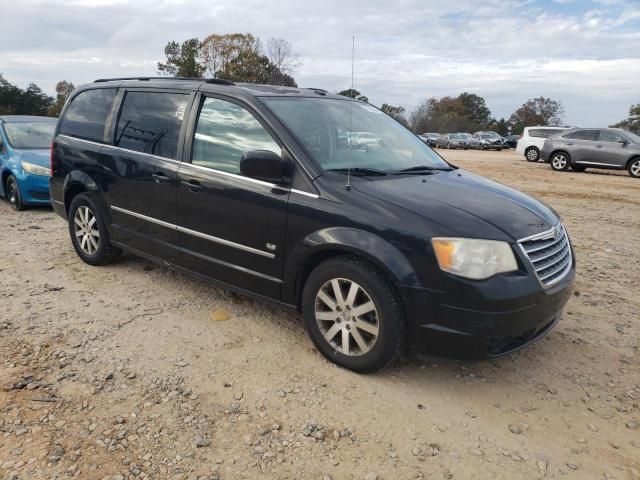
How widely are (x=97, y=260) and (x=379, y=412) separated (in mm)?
3531

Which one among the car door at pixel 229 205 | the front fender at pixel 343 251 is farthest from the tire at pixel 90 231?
the front fender at pixel 343 251

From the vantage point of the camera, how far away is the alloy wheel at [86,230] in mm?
5074

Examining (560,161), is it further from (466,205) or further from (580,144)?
(466,205)

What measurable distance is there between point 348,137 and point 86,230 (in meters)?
3.05

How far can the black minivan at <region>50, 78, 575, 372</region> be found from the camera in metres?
2.85

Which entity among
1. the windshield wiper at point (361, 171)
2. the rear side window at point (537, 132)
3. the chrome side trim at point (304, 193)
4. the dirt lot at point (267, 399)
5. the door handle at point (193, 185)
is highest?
the rear side window at point (537, 132)

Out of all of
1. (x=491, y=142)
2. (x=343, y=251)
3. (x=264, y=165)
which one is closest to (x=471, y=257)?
(x=343, y=251)

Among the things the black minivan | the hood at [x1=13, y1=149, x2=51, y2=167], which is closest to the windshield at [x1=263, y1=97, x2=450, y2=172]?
the black minivan

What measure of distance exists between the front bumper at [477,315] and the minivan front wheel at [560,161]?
16354mm

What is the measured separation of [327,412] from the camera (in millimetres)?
2855

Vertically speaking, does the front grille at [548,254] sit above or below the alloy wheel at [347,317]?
above

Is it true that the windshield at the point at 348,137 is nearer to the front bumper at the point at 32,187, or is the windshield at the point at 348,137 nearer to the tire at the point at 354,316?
the tire at the point at 354,316

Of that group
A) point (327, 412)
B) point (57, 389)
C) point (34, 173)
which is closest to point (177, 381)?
point (57, 389)

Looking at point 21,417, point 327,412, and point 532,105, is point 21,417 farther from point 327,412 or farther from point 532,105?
point 532,105
